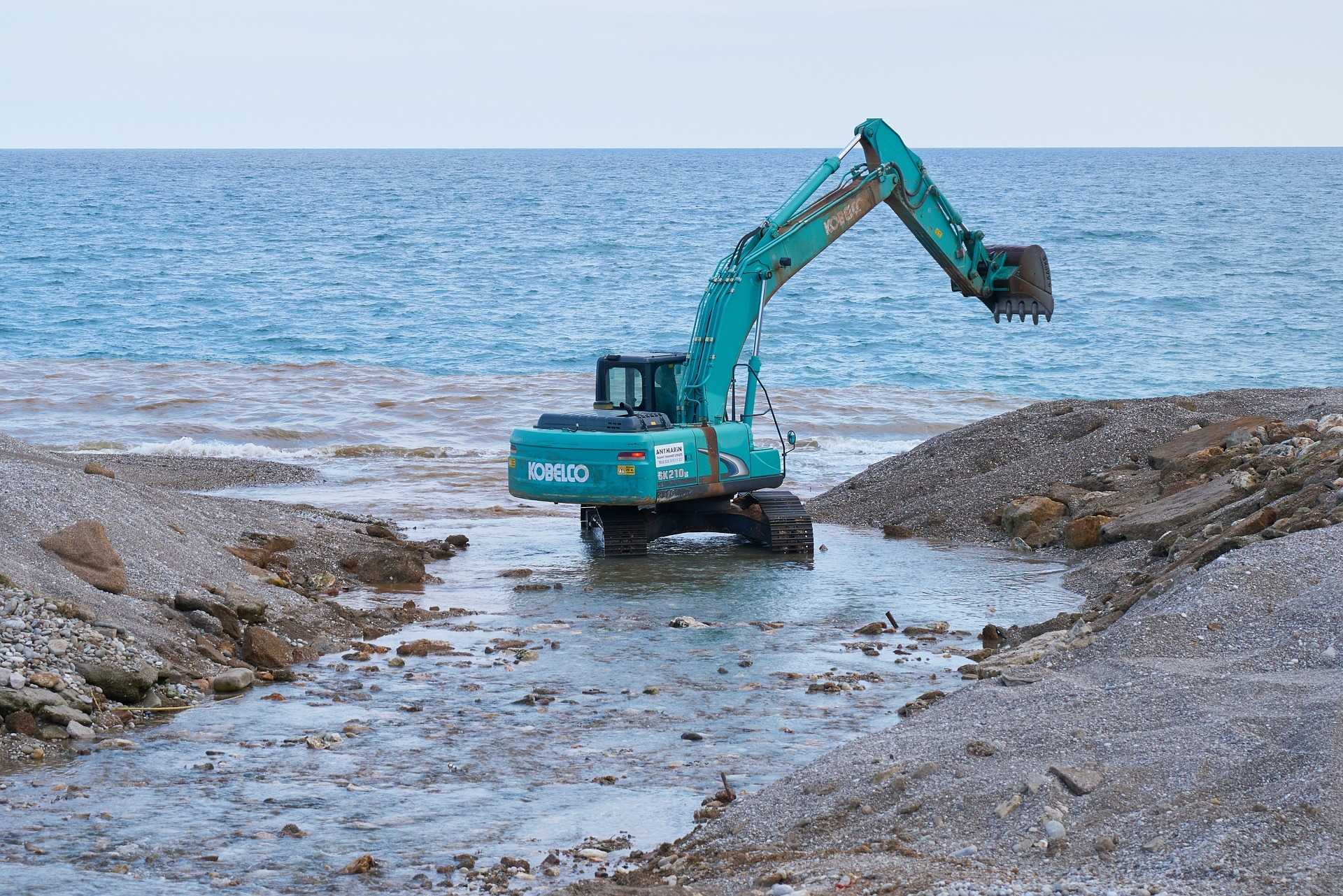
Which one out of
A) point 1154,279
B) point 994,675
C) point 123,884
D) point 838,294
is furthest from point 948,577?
point 1154,279

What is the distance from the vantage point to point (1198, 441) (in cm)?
1698

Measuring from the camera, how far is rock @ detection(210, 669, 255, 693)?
34.4 feet

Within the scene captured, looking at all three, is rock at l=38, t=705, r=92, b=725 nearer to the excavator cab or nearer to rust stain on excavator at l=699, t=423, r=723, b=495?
rust stain on excavator at l=699, t=423, r=723, b=495

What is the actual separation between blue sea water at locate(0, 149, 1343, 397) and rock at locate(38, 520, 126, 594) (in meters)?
23.7

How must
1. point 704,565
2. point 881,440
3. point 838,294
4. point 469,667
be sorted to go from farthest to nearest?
point 838,294, point 881,440, point 704,565, point 469,667

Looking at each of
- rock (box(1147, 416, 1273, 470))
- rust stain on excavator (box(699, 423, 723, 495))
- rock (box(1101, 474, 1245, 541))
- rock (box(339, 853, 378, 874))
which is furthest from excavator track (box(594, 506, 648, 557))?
rock (box(339, 853, 378, 874))

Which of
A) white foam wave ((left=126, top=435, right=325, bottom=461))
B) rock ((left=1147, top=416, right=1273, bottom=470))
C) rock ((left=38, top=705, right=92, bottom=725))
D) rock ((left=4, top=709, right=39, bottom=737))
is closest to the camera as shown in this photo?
rock ((left=4, top=709, right=39, bottom=737))

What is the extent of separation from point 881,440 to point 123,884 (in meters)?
21.1

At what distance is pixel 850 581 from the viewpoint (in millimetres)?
14562

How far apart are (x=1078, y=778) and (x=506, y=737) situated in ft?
12.6

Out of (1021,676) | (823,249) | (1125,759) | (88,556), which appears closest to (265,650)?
(88,556)

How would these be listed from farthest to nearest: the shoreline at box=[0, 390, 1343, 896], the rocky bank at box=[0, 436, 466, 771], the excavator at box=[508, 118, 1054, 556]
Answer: the excavator at box=[508, 118, 1054, 556] → the rocky bank at box=[0, 436, 466, 771] → the shoreline at box=[0, 390, 1343, 896]

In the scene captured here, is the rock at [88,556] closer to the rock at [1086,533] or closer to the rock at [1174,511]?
the rock at [1086,533]

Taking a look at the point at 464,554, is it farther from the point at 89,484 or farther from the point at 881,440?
the point at 881,440
